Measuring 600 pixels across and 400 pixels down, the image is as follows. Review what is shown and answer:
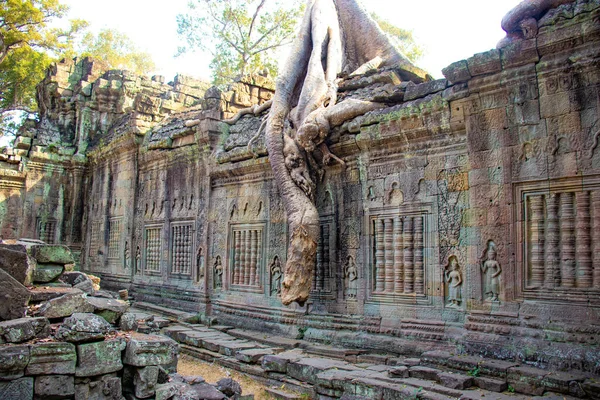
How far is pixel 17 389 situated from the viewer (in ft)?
12.3

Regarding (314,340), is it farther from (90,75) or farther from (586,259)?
(90,75)

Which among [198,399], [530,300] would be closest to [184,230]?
[198,399]

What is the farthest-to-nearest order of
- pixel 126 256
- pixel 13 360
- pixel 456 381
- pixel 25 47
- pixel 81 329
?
pixel 25 47, pixel 126 256, pixel 456 381, pixel 81 329, pixel 13 360

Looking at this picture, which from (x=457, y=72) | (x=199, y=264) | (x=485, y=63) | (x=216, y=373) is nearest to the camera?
(x=485, y=63)

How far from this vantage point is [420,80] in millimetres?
7457

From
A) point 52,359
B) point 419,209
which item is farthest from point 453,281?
point 52,359

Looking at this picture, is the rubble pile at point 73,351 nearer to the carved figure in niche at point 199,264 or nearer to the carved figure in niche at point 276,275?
the carved figure in niche at point 276,275

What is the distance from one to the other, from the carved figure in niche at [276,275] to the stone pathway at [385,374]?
87 cm

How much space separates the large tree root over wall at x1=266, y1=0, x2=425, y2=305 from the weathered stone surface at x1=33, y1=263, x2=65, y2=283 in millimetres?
2722

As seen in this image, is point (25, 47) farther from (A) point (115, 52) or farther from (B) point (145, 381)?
(B) point (145, 381)

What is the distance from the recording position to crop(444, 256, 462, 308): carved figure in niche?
5.78 m

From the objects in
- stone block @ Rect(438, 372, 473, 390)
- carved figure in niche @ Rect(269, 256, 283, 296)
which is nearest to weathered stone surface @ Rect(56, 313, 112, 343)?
stone block @ Rect(438, 372, 473, 390)

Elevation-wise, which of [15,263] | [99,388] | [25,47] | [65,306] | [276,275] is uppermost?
[25,47]

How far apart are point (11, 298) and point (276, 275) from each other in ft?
14.4
